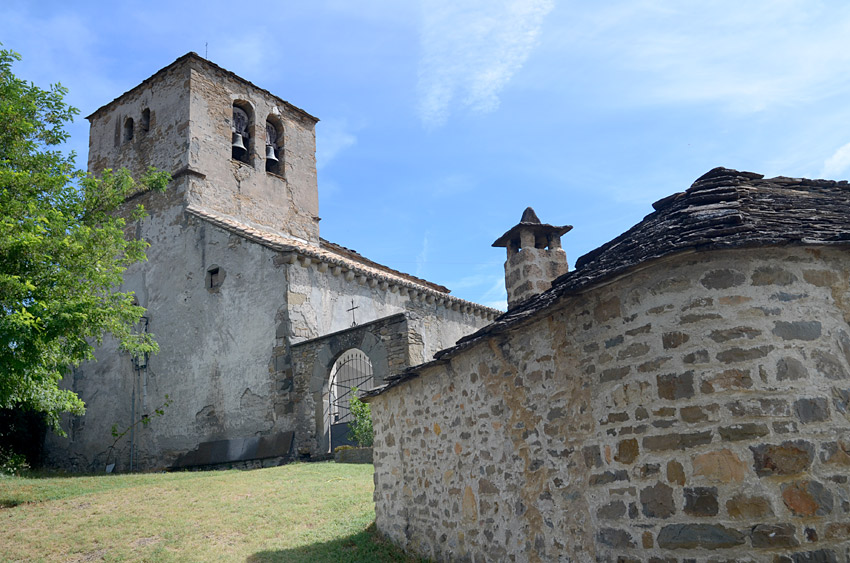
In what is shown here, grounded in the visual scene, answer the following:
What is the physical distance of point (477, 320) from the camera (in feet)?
65.2

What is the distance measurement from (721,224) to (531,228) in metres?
5.09

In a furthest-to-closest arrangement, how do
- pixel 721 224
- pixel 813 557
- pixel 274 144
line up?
1. pixel 274 144
2. pixel 721 224
3. pixel 813 557

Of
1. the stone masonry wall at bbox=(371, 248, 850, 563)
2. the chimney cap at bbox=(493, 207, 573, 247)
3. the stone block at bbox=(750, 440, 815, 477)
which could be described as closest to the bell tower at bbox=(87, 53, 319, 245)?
the chimney cap at bbox=(493, 207, 573, 247)

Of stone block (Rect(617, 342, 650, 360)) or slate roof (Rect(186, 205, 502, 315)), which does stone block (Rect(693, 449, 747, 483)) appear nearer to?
stone block (Rect(617, 342, 650, 360))

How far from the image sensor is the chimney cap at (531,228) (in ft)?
30.2

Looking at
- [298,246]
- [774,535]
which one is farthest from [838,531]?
[298,246]

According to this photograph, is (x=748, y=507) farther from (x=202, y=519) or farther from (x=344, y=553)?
(x=202, y=519)

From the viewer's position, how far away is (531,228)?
9266mm

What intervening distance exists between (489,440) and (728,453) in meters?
2.26

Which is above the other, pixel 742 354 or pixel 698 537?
pixel 742 354

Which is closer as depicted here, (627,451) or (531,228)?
(627,451)

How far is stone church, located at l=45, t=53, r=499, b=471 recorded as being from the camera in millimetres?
14359

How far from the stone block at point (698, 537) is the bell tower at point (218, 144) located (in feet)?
52.1

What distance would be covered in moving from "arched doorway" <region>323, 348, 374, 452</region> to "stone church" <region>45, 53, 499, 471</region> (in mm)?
51
